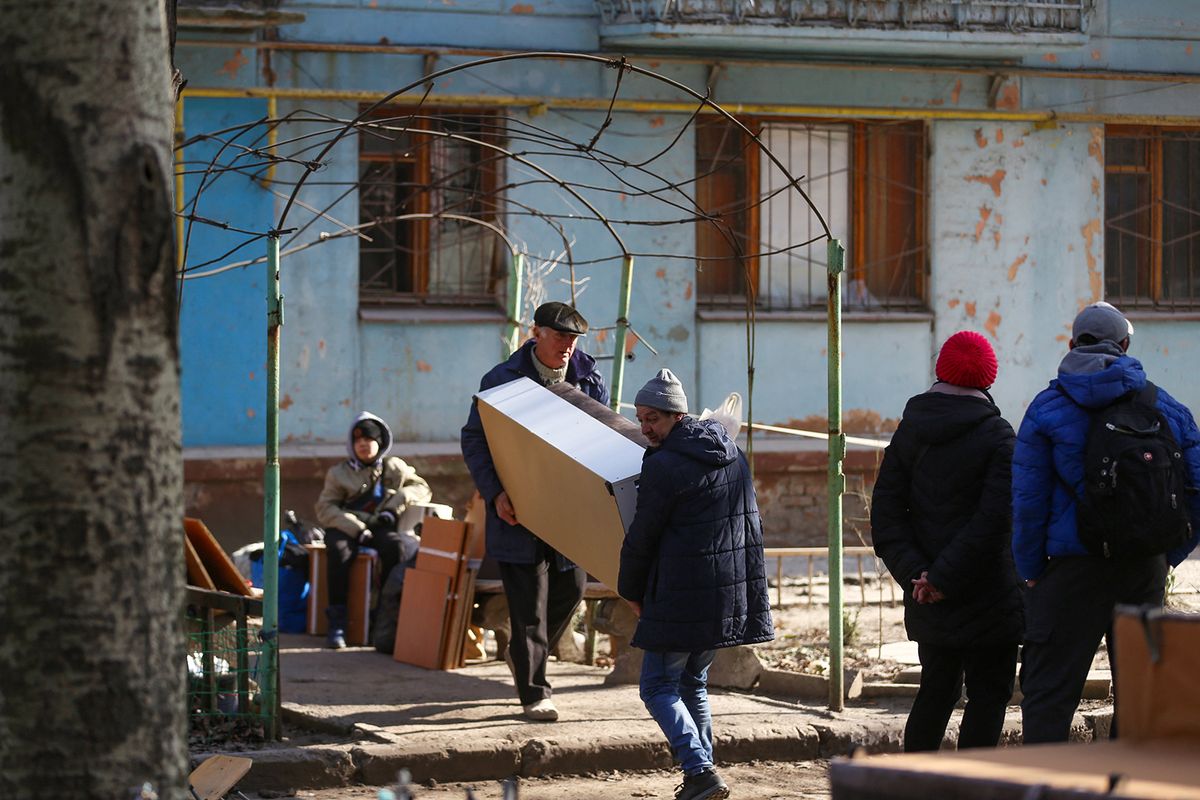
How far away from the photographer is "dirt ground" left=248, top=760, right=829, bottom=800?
6.63 m

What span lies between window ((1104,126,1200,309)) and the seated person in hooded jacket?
A: 8.35m

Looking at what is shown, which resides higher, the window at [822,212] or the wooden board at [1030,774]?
the window at [822,212]

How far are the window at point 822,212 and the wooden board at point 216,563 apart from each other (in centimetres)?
748

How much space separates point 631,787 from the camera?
686cm

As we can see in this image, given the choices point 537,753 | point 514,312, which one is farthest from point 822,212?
point 537,753

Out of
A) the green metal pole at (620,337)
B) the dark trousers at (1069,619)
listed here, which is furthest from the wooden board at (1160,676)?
the green metal pole at (620,337)

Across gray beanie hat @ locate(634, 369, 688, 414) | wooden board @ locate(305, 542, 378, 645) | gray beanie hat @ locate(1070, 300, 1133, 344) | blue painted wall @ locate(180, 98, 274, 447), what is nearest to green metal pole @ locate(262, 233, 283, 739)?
gray beanie hat @ locate(634, 369, 688, 414)

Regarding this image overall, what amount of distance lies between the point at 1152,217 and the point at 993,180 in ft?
6.13

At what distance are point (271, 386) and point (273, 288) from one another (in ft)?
1.41

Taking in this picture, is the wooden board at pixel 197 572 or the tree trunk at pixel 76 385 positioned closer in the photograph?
the tree trunk at pixel 76 385

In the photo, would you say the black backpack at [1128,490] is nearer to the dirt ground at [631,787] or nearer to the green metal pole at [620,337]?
the dirt ground at [631,787]

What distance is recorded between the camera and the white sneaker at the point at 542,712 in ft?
24.6

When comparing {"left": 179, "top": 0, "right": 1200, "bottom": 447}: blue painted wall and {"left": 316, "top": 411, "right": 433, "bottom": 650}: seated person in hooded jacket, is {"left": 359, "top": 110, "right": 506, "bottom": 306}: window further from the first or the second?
{"left": 316, "top": 411, "right": 433, "bottom": 650}: seated person in hooded jacket

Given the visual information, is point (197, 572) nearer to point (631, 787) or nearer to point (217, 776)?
point (631, 787)
